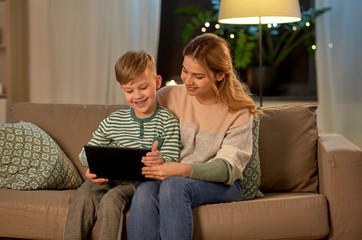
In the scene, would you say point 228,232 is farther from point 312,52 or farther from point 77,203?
point 312,52

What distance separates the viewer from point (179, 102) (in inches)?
87.0

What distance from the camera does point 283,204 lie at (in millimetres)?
2059

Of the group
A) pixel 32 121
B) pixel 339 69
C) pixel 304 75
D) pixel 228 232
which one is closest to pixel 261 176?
pixel 228 232

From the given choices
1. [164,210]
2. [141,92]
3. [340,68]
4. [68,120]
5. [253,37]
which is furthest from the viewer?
[253,37]

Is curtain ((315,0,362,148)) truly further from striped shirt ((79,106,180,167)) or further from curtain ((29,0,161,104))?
striped shirt ((79,106,180,167))

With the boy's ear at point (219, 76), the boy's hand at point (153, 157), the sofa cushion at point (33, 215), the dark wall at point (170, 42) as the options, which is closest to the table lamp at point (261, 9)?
the boy's ear at point (219, 76)

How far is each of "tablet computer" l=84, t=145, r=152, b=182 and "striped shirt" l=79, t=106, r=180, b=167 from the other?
131mm

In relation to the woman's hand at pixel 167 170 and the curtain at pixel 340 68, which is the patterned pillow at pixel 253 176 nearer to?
the woman's hand at pixel 167 170

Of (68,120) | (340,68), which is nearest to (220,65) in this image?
(68,120)

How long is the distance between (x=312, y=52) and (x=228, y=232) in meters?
2.41

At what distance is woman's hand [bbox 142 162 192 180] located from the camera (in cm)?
192

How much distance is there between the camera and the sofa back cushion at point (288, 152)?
7.94ft

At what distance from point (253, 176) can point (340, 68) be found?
1.83 metres

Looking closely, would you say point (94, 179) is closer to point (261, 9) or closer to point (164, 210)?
point (164, 210)
